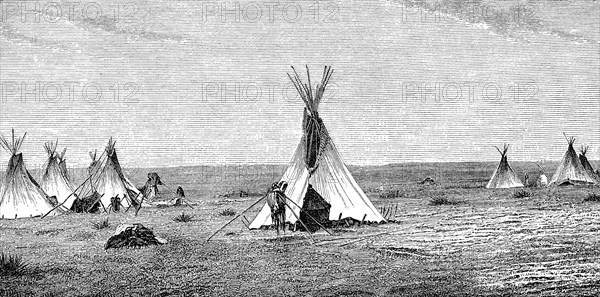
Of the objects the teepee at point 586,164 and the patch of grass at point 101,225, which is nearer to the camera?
the patch of grass at point 101,225

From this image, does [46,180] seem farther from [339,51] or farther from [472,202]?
[472,202]

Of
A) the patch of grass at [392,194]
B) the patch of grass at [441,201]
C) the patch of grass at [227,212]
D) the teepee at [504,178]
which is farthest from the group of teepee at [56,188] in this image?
the teepee at [504,178]

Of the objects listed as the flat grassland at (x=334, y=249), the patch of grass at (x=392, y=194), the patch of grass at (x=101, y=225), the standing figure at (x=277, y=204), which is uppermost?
the standing figure at (x=277, y=204)

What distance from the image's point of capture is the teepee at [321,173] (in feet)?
22.0

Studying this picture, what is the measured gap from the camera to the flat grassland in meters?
4.39

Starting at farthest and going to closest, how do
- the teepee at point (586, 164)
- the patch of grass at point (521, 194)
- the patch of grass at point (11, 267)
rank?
the patch of grass at point (521, 194), the teepee at point (586, 164), the patch of grass at point (11, 267)

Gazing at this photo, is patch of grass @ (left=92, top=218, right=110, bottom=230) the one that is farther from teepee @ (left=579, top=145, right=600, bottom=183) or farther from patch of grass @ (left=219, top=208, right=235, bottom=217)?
teepee @ (left=579, top=145, right=600, bottom=183)

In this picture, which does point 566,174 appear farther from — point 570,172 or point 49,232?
point 49,232

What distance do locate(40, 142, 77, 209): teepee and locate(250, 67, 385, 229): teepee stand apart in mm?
2951

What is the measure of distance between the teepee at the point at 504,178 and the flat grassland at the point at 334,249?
48 centimetres

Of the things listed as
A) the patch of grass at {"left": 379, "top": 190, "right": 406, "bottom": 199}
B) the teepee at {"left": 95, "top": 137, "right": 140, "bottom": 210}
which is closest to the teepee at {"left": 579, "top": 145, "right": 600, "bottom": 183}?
the patch of grass at {"left": 379, "top": 190, "right": 406, "bottom": 199}

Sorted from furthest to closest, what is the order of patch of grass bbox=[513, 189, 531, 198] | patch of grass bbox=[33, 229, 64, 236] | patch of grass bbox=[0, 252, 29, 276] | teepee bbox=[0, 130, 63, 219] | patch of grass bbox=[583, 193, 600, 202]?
patch of grass bbox=[513, 189, 531, 198], patch of grass bbox=[583, 193, 600, 202], teepee bbox=[0, 130, 63, 219], patch of grass bbox=[33, 229, 64, 236], patch of grass bbox=[0, 252, 29, 276]

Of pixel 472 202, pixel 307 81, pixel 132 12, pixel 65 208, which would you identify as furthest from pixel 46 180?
pixel 472 202

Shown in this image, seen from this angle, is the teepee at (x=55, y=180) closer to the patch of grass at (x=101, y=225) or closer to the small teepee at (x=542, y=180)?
the patch of grass at (x=101, y=225)
